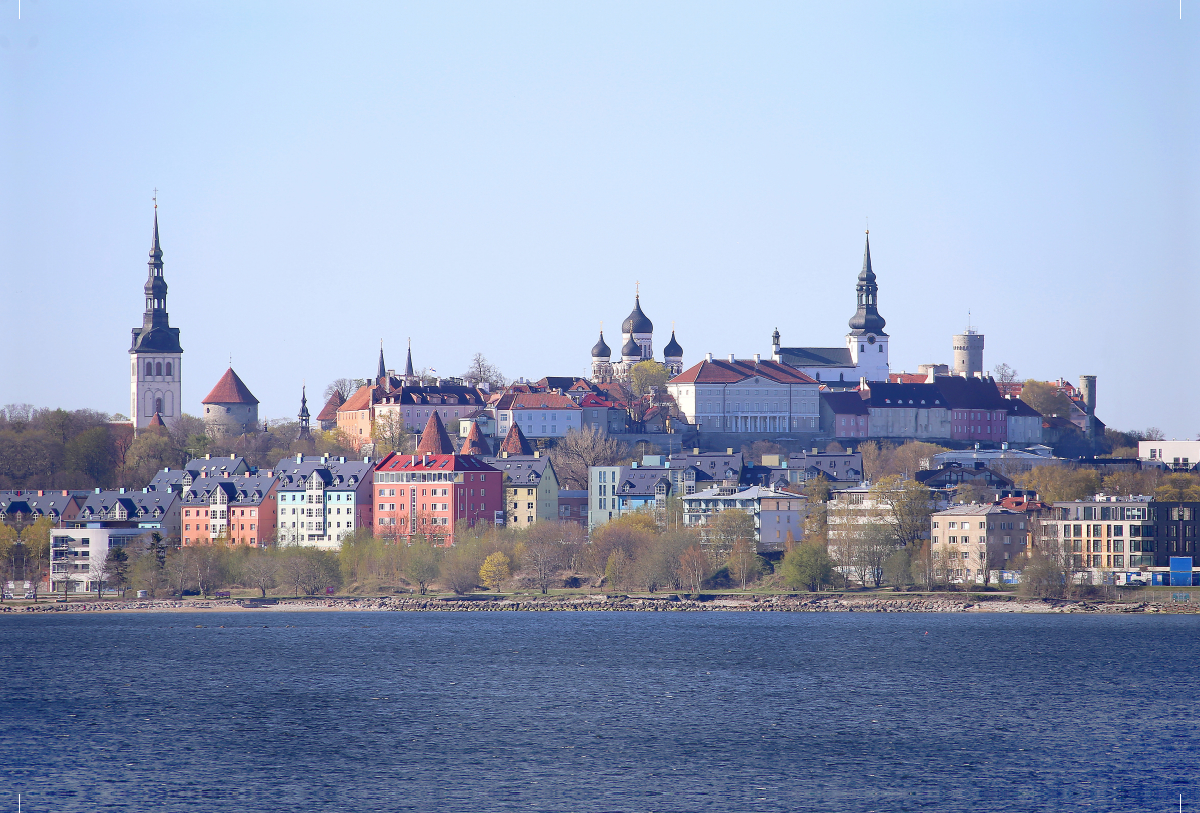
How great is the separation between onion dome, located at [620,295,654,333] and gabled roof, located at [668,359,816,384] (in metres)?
19.9

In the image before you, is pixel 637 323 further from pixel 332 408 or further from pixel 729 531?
pixel 729 531

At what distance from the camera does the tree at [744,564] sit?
8081 cm

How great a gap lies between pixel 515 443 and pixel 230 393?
3530 centimetres

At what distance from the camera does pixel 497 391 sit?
14925cm

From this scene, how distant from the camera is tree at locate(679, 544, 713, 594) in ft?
264

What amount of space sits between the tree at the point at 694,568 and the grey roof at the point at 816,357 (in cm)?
8109

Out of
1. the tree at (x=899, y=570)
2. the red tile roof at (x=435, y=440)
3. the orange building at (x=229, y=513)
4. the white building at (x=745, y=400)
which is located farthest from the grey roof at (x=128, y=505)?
the white building at (x=745, y=400)

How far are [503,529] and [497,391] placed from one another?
5679 cm

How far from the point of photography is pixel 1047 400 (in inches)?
6112

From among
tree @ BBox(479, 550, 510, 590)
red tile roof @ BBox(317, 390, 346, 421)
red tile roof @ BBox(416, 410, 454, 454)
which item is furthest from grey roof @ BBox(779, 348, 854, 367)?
tree @ BBox(479, 550, 510, 590)

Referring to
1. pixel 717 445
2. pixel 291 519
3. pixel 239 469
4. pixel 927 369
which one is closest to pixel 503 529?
pixel 291 519

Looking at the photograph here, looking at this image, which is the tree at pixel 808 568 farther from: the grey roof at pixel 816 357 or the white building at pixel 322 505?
the grey roof at pixel 816 357

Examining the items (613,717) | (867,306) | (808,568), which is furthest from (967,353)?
(613,717)

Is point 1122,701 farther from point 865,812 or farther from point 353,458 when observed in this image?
point 353,458
